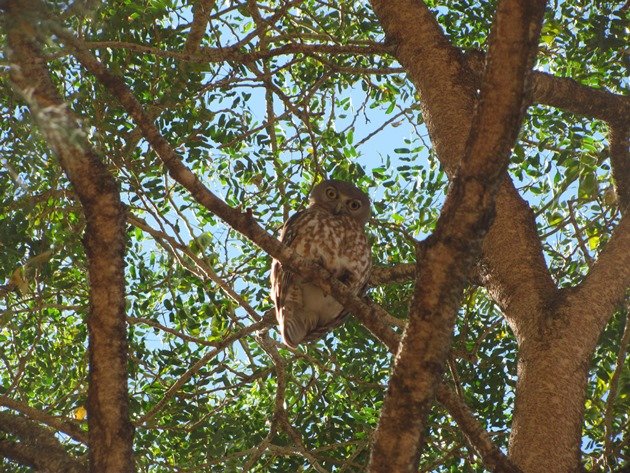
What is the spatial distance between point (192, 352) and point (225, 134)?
4.25 ft

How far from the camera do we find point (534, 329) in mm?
3059

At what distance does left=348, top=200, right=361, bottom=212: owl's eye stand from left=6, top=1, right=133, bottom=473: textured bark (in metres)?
2.62

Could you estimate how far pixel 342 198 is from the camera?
510 cm

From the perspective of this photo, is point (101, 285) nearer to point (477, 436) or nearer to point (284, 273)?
point (477, 436)

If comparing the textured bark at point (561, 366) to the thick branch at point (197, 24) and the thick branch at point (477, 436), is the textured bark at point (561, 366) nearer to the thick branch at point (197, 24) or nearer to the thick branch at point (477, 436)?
the thick branch at point (477, 436)

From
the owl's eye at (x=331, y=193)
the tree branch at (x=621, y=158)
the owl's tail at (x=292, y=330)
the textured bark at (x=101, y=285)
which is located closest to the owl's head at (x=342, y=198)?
the owl's eye at (x=331, y=193)

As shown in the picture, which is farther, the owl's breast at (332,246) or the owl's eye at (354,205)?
the owl's eye at (354,205)

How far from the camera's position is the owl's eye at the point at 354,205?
512cm

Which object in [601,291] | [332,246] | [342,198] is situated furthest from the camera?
[342,198]

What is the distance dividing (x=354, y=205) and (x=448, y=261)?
2.85 m

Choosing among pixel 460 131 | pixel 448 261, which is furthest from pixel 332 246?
pixel 448 261

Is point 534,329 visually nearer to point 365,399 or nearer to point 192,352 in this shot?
point 365,399

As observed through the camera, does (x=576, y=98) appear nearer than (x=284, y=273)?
Yes

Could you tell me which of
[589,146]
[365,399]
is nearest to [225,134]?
[365,399]
